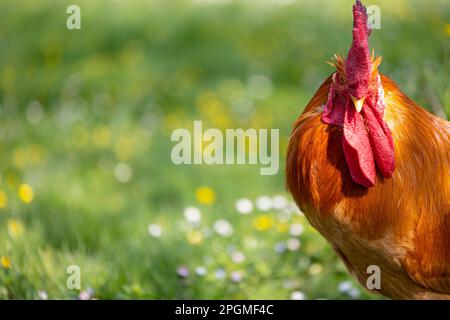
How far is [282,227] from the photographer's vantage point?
3541 millimetres

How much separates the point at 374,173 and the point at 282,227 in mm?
1334

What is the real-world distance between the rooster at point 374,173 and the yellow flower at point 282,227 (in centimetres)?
106

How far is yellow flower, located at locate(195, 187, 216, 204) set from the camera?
12.8ft

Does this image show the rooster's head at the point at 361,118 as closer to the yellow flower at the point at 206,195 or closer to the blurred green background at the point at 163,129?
the blurred green background at the point at 163,129

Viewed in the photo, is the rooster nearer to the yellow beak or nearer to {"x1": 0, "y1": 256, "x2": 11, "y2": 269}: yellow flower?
the yellow beak

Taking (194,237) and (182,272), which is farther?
(194,237)

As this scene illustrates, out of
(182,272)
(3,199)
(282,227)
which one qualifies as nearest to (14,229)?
(3,199)

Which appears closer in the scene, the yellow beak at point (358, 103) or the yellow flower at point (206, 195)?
the yellow beak at point (358, 103)

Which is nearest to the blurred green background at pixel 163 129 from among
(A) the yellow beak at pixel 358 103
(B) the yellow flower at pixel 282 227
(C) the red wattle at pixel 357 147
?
(B) the yellow flower at pixel 282 227

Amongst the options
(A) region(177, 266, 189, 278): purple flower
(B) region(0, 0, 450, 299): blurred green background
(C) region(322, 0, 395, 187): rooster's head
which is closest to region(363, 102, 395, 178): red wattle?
(C) region(322, 0, 395, 187): rooster's head

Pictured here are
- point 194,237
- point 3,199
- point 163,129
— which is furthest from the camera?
point 163,129

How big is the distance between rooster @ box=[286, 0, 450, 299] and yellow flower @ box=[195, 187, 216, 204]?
152 centimetres

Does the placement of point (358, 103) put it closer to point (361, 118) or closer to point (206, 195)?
point (361, 118)

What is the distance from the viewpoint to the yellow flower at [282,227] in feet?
11.6
